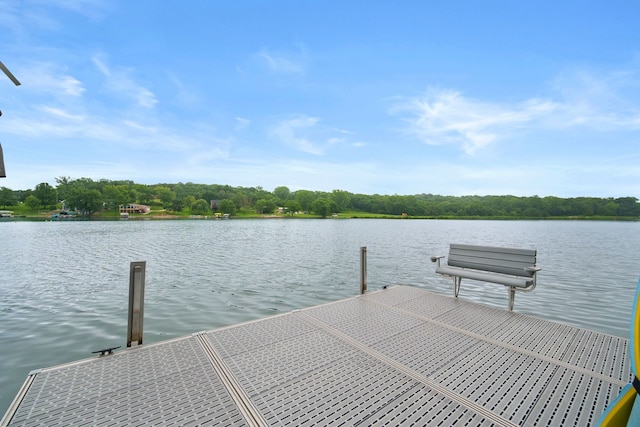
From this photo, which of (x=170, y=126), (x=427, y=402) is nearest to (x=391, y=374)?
(x=427, y=402)

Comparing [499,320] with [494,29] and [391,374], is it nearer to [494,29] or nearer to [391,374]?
[391,374]

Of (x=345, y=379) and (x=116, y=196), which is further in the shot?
(x=116, y=196)

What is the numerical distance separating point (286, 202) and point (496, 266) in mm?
98687

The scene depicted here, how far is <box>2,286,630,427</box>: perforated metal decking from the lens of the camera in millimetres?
2166

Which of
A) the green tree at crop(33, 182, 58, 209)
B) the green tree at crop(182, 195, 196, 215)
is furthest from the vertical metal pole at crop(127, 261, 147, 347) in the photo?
the green tree at crop(33, 182, 58, 209)

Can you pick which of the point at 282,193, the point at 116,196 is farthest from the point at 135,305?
the point at 282,193

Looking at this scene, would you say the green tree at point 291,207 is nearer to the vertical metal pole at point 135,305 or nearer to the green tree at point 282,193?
the green tree at point 282,193

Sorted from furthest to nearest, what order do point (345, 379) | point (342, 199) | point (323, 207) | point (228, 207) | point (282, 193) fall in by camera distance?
point (282, 193), point (342, 199), point (323, 207), point (228, 207), point (345, 379)

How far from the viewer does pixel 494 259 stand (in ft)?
15.5

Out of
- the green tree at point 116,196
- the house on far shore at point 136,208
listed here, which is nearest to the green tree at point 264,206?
the house on far shore at point 136,208

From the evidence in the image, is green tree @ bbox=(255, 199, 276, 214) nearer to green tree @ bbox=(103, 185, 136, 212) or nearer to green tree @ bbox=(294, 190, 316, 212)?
green tree @ bbox=(294, 190, 316, 212)

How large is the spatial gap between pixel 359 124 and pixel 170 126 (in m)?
49.1

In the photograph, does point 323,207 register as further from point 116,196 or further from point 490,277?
point 490,277

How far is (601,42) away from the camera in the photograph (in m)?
13.7
